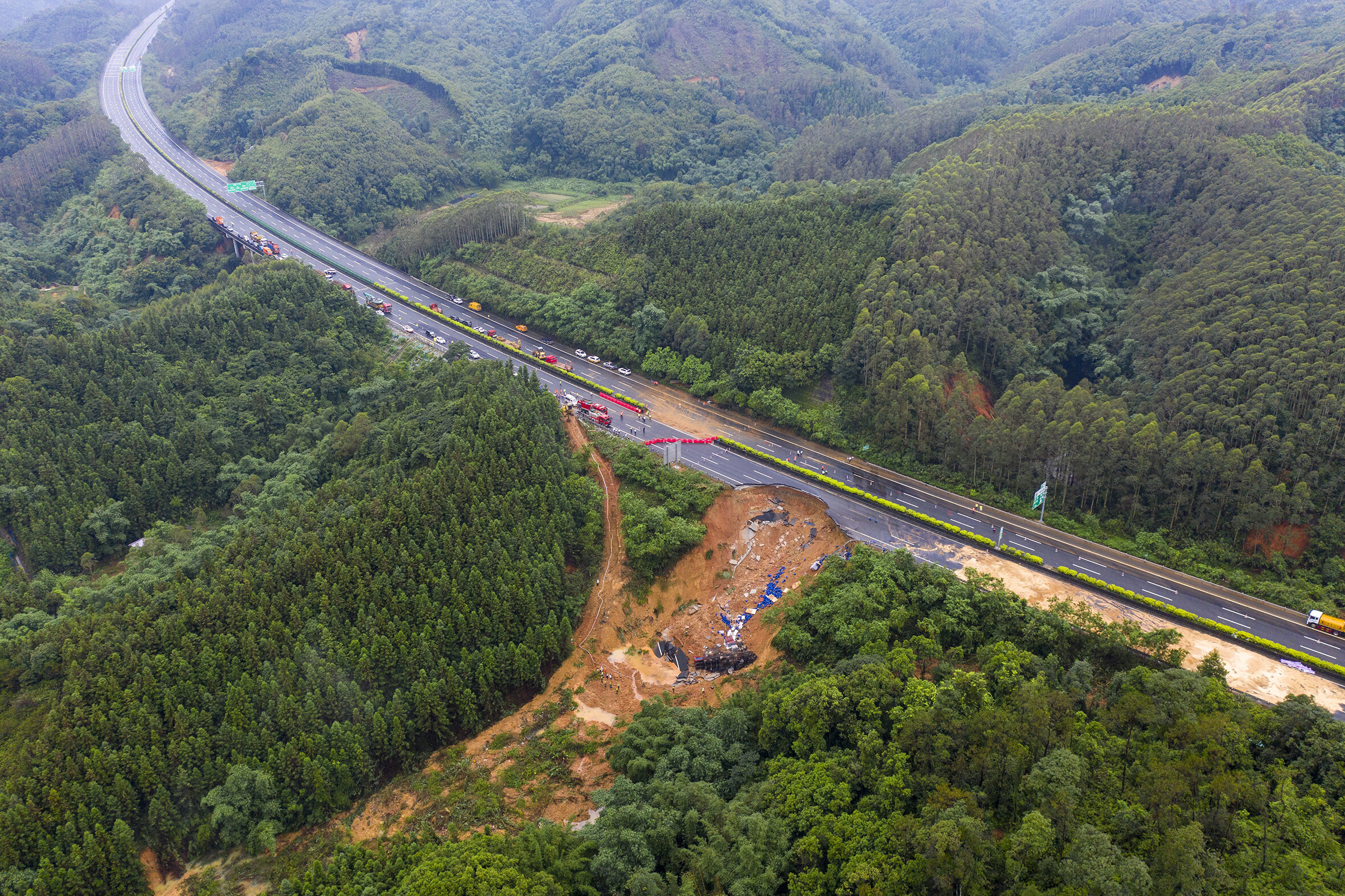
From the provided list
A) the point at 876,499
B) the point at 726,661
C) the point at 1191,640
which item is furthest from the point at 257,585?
the point at 1191,640

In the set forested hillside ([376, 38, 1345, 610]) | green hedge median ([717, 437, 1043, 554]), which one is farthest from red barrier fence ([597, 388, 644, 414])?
green hedge median ([717, 437, 1043, 554])

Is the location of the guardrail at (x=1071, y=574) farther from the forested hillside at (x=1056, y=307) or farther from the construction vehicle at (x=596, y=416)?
the construction vehicle at (x=596, y=416)

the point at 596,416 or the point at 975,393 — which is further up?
the point at 975,393

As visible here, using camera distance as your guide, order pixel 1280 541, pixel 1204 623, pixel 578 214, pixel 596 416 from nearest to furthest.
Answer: pixel 1204 623 → pixel 1280 541 → pixel 596 416 → pixel 578 214

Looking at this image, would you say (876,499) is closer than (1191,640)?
No

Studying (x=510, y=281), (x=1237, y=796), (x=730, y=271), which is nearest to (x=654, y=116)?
(x=510, y=281)

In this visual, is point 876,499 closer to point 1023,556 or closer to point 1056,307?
point 1023,556
